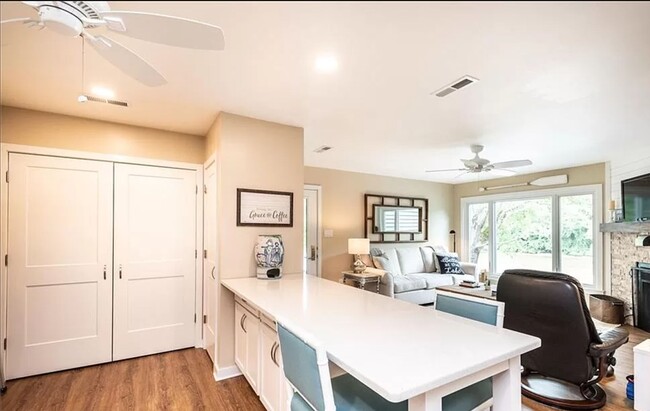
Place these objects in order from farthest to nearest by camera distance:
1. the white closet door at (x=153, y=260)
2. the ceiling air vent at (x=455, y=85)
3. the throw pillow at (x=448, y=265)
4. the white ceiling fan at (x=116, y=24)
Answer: the throw pillow at (x=448, y=265)
the white closet door at (x=153, y=260)
the ceiling air vent at (x=455, y=85)
the white ceiling fan at (x=116, y=24)

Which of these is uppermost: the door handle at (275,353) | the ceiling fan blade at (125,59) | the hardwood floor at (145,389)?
the ceiling fan blade at (125,59)

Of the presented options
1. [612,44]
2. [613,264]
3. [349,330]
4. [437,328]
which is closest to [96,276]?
[349,330]

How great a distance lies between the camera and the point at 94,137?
292 centimetres

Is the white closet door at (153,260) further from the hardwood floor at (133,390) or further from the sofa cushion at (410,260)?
the sofa cushion at (410,260)

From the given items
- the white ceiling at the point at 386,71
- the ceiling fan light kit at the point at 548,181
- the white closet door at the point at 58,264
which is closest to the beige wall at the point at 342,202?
the white ceiling at the point at 386,71

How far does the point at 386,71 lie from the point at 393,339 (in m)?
1.54

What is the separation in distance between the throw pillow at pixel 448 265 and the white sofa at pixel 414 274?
0.28ft

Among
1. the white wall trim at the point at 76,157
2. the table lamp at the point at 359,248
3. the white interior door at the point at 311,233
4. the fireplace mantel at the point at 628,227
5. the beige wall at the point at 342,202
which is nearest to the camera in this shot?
the white wall trim at the point at 76,157

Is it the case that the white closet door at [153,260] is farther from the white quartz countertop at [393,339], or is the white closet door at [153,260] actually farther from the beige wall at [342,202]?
the beige wall at [342,202]

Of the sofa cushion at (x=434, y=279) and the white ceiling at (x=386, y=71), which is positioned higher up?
the white ceiling at (x=386, y=71)

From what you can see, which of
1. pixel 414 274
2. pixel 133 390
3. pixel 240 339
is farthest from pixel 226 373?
pixel 414 274

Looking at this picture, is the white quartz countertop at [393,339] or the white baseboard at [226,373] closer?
the white quartz countertop at [393,339]

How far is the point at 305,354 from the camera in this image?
3.91 feet

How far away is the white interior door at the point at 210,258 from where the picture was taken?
9.45ft
